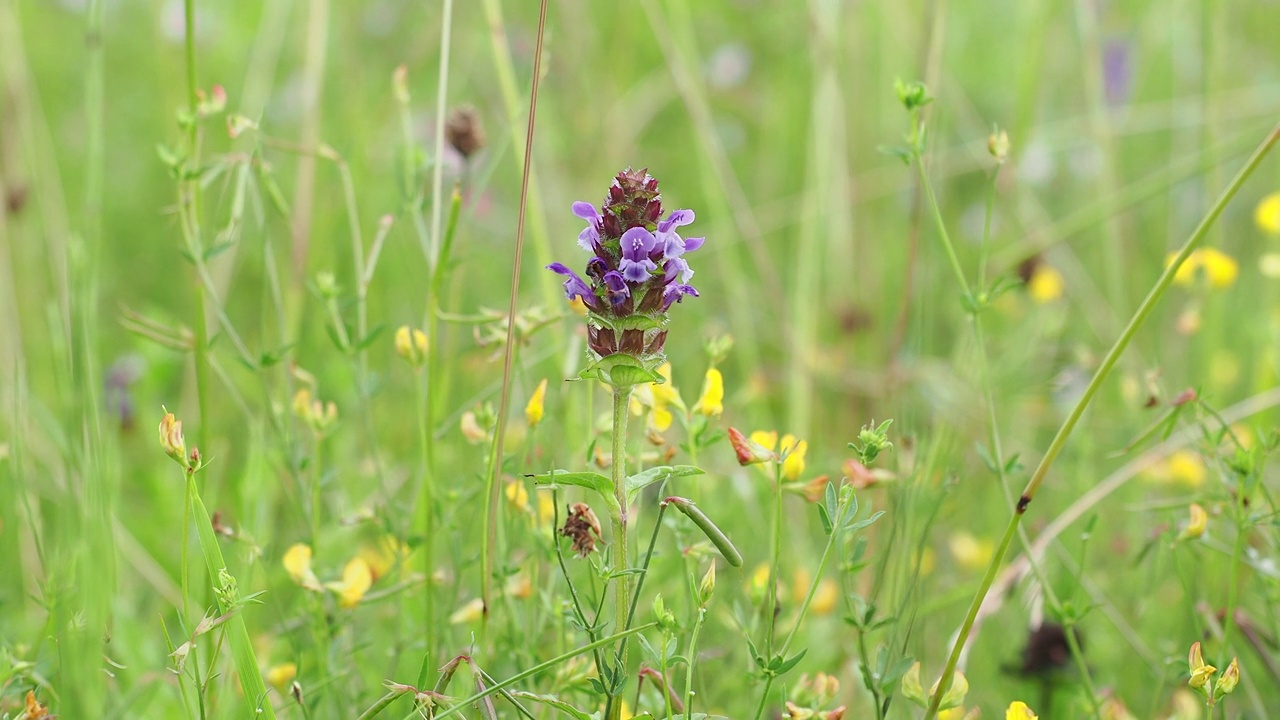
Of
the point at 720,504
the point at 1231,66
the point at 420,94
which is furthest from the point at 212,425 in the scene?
the point at 1231,66

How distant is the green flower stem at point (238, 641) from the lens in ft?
2.75

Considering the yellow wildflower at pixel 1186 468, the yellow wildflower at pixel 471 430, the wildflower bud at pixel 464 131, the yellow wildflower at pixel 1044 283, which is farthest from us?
the yellow wildflower at pixel 1044 283

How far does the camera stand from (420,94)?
323 cm

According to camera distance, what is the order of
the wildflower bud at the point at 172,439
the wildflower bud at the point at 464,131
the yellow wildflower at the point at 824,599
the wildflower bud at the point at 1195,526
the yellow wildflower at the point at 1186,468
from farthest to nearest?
1. the yellow wildflower at the point at 1186,468
2. the yellow wildflower at the point at 824,599
3. the wildflower bud at the point at 464,131
4. the wildflower bud at the point at 1195,526
5. the wildflower bud at the point at 172,439

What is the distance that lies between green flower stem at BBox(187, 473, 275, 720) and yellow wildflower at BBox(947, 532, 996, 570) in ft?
3.63

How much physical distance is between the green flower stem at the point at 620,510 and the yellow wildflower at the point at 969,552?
957mm

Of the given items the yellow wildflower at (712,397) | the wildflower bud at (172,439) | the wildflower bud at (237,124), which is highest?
the wildflower bud at (237,124)

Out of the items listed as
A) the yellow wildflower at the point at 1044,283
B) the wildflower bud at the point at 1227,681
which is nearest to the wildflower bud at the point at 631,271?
the wildflower bud at the point at 1227,681

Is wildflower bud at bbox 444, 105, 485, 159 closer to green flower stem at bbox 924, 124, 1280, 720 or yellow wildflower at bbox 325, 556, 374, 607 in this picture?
yellow wildflower at bbox 325, 556, 374, 607

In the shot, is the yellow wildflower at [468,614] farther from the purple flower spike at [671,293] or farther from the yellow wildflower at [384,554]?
the purple flower spike at [671,293]

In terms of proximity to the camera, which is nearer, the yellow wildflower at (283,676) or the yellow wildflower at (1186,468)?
the yellow wildflower at (283,676)

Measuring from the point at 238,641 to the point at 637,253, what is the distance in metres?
0.43

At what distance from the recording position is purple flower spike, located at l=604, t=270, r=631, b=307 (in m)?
0.80

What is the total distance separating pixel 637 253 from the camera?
31.2 inches
